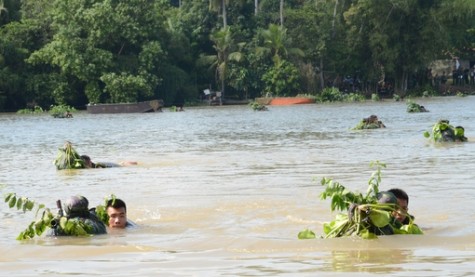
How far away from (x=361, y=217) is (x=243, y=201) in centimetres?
441

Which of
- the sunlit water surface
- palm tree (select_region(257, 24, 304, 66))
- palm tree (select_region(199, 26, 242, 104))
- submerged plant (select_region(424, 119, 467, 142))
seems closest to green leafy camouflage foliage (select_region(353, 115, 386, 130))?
the sunlit water surface

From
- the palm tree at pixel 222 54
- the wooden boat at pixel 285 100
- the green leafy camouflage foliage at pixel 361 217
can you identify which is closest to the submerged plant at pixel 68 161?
the green leafy camouflage foliage at pixel 361 217

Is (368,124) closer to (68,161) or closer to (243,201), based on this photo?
(68,161)

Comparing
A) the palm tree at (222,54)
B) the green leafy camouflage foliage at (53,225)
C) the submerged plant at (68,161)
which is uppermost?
Answer: the palm tree at (222,54)

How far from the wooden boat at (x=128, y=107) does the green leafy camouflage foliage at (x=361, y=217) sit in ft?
155

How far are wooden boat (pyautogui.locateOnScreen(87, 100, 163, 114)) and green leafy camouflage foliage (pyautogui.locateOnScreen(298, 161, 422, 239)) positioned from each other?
1861 inches

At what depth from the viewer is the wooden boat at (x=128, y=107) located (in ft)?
188

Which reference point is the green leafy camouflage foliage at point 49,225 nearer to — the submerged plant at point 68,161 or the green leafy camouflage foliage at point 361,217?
the green leafy camouflage foliage at point 361,217

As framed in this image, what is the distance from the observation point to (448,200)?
13.5 meters

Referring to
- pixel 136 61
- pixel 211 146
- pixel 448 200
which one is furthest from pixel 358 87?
pixel 448 200

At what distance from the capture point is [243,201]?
559 inches

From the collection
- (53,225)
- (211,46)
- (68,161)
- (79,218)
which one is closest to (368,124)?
(68,161)

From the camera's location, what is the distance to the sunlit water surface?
8922 mm

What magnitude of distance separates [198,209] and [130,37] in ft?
163
